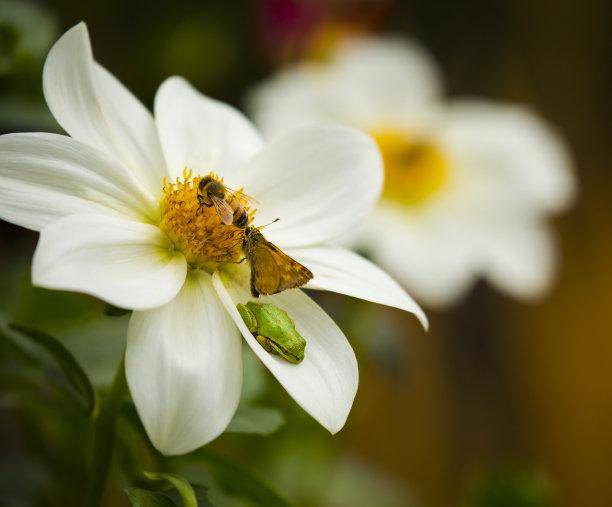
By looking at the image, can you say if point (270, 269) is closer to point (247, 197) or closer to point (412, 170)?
point (247, 197)

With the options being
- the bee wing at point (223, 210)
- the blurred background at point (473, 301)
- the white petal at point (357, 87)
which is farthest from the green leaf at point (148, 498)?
the white petal at point (357, 87)

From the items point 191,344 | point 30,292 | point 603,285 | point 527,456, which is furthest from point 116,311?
point 603,285

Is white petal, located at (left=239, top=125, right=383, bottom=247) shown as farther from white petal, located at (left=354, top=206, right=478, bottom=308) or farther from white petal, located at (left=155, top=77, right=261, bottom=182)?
white petal, located at (left=354, top=206, right=478, bottom=308)

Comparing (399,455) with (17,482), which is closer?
(17,482)

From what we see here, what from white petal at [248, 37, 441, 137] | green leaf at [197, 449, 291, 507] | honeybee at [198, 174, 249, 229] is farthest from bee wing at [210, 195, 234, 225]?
white petal at [248, 37, 441, 137]

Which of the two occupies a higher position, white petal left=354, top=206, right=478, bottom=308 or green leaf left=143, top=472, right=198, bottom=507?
white petal left=354, top=206, right=478, bottom=308

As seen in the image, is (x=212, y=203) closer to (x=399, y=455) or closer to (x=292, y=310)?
(x=292, y=310)
